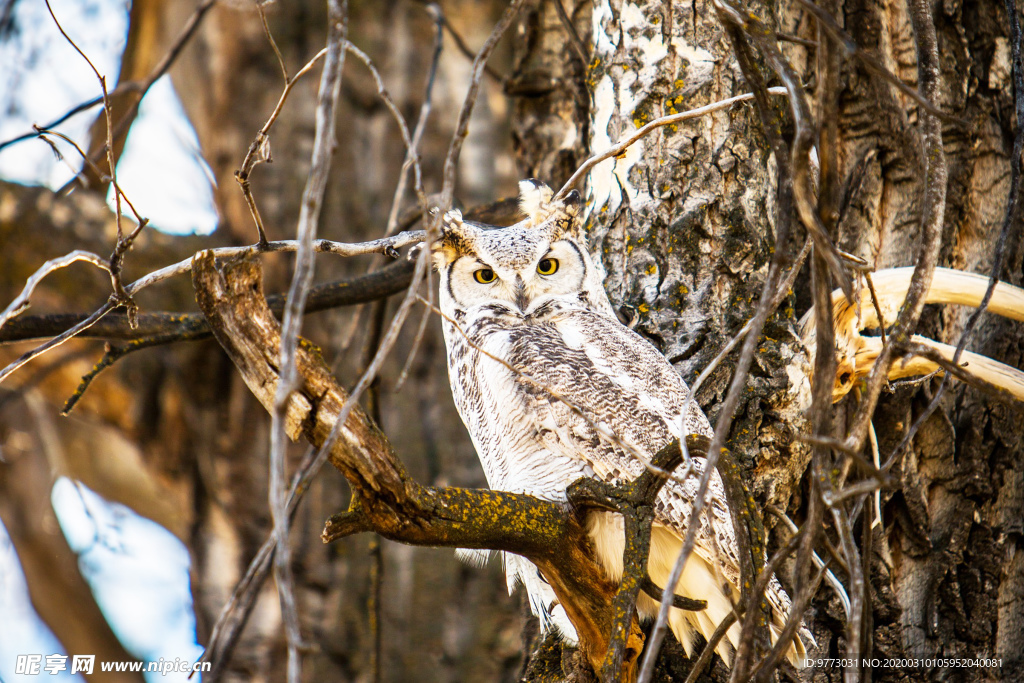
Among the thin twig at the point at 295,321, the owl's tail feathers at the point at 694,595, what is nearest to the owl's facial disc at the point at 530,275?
the owl's tail feathers at the point at 694,595

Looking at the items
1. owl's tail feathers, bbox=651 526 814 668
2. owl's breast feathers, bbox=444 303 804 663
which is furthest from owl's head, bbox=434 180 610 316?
owl's tail feathers, bbox=651 526 814 668

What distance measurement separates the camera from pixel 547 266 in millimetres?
2066

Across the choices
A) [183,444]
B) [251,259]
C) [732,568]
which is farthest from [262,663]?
[251,259]

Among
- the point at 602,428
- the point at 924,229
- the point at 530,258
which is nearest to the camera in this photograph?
the point at 924,229

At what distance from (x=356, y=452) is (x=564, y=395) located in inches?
32.5

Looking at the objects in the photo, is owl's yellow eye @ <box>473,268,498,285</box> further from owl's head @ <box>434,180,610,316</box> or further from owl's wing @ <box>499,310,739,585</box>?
owl's wing @ <box>499,310,739,585</box>

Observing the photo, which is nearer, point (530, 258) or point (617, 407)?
point (617, 407)

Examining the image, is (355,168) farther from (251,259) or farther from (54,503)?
(251,259)

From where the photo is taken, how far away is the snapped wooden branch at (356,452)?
3.08ft

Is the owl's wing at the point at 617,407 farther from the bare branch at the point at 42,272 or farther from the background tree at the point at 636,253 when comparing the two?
the bare branch at the point at 42,272

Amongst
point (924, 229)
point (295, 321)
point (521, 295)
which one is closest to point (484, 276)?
point (521, 295)

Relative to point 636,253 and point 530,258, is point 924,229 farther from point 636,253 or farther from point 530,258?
point 530,258

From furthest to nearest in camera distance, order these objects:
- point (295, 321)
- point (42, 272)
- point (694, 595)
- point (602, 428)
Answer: point (694, 595), point (602, 428), point (42, 272), point (295, 321)

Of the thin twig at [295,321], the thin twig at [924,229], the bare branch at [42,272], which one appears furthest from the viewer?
the bare branch at [42,272]
